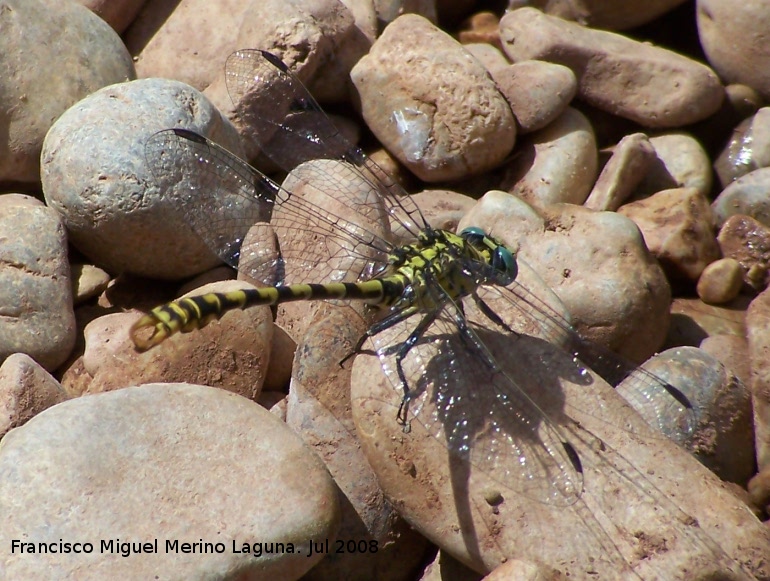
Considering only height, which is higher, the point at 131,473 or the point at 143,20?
the point at 143,20

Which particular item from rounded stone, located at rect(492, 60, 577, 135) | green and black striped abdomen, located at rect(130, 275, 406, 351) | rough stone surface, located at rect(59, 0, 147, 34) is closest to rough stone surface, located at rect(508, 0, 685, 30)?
rounded stone, located at rect(492, 60, 577, 135)

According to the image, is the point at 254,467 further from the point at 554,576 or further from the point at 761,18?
the point at 761,18

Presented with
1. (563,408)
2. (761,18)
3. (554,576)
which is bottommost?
(554,576)

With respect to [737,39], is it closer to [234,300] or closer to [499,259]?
[499,259]

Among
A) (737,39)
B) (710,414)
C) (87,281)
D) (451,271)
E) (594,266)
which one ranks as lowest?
(710,414)

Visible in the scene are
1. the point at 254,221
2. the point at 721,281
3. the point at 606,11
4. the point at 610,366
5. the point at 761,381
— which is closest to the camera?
the point at 610,366

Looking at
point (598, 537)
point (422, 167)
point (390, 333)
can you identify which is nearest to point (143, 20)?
point (422, 167)

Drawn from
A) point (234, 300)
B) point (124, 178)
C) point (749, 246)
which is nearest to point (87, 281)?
point (124, 178)
